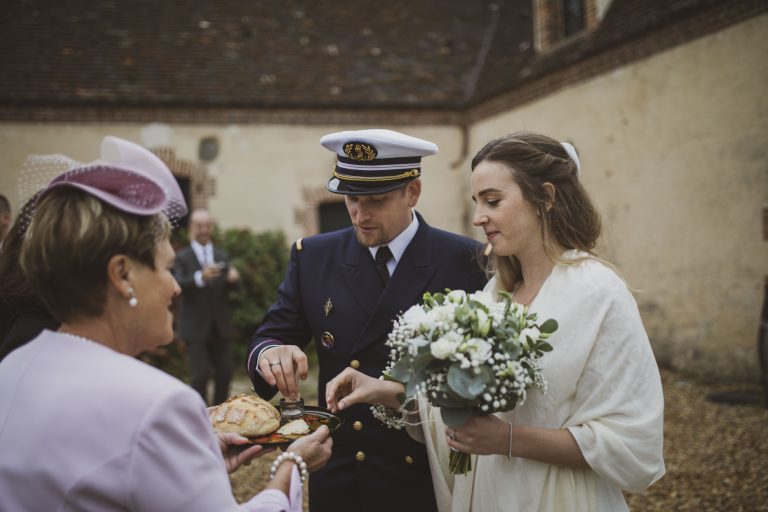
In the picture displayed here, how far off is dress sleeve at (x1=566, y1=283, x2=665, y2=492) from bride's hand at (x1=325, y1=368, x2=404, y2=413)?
66 cm

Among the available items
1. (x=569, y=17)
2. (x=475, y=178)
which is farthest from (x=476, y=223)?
(x=569, y=17)

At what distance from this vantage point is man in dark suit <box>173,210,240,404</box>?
7.56 meters

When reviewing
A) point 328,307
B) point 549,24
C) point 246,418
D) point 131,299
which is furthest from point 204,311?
point 549,24

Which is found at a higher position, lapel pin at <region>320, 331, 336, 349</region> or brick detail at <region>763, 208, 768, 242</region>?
brick detail at <region>763, 208, 768, 242</region>

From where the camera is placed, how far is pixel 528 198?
7.58 ft

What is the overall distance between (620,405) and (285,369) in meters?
1.26

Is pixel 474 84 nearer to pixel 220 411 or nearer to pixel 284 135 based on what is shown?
pixel 284 135

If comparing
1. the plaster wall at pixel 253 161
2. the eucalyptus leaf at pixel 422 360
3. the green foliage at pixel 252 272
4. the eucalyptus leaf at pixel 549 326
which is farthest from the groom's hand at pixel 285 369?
the plaster wall at pixel 253 161

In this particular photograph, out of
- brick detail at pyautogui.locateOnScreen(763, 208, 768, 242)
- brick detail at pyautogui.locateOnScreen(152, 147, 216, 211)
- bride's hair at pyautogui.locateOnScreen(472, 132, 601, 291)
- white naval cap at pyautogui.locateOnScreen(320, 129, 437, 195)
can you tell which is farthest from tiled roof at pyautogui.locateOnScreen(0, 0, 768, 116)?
bride's hair at pyautogui.locateOnScreen(472, 132, 601, 291)

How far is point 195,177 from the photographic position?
43.0 ft

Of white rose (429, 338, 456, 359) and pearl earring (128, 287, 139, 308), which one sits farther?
white rose (429, 338, 456, 359)

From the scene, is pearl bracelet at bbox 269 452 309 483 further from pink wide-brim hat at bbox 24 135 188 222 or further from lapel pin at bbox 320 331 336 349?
lapel pin at bbox 320 331 336 349

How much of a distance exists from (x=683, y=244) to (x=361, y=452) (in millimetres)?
7982

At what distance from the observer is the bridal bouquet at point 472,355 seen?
181cm
